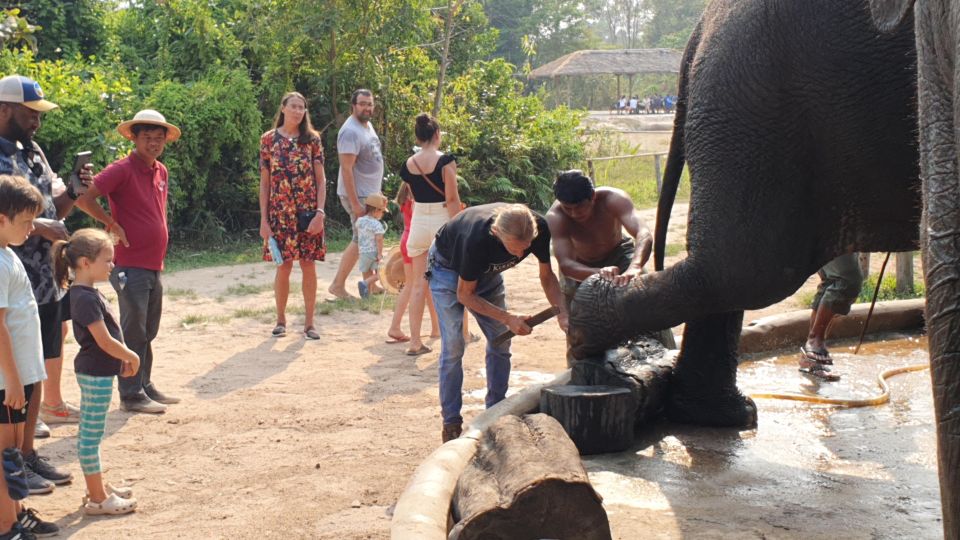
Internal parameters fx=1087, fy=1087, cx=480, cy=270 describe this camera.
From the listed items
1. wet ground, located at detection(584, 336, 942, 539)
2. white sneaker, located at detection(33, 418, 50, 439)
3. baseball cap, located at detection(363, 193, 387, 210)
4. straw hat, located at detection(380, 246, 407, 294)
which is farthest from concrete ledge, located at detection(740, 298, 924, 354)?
white sneaker, located at detection(33, 418, 50, 439)

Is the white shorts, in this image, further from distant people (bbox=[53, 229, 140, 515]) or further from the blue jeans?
distant people (bbox=[53, 229, 140, 515])

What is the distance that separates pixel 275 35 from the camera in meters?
14.6

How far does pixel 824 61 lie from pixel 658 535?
2.29 meters

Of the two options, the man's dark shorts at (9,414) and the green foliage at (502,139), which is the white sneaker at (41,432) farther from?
the green foliage at (502,139)

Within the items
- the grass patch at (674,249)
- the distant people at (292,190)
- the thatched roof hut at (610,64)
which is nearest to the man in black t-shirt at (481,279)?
the distant people at (292,190)

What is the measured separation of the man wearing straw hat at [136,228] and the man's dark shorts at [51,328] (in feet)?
1.78

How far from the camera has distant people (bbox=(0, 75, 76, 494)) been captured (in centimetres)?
553

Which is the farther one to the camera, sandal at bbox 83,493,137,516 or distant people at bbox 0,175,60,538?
sandal at bbox 83,493,137,516

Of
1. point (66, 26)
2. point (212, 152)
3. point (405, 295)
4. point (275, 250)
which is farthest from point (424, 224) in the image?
point (66, 26)

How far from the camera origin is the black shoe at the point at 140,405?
6.84m

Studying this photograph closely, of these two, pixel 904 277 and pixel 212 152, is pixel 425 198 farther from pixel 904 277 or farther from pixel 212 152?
pixel 212 152

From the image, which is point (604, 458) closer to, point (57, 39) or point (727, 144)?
point (727, 144)

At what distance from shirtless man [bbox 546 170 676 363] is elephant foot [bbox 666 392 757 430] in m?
0.81

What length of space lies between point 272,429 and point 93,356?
4.85 ft
